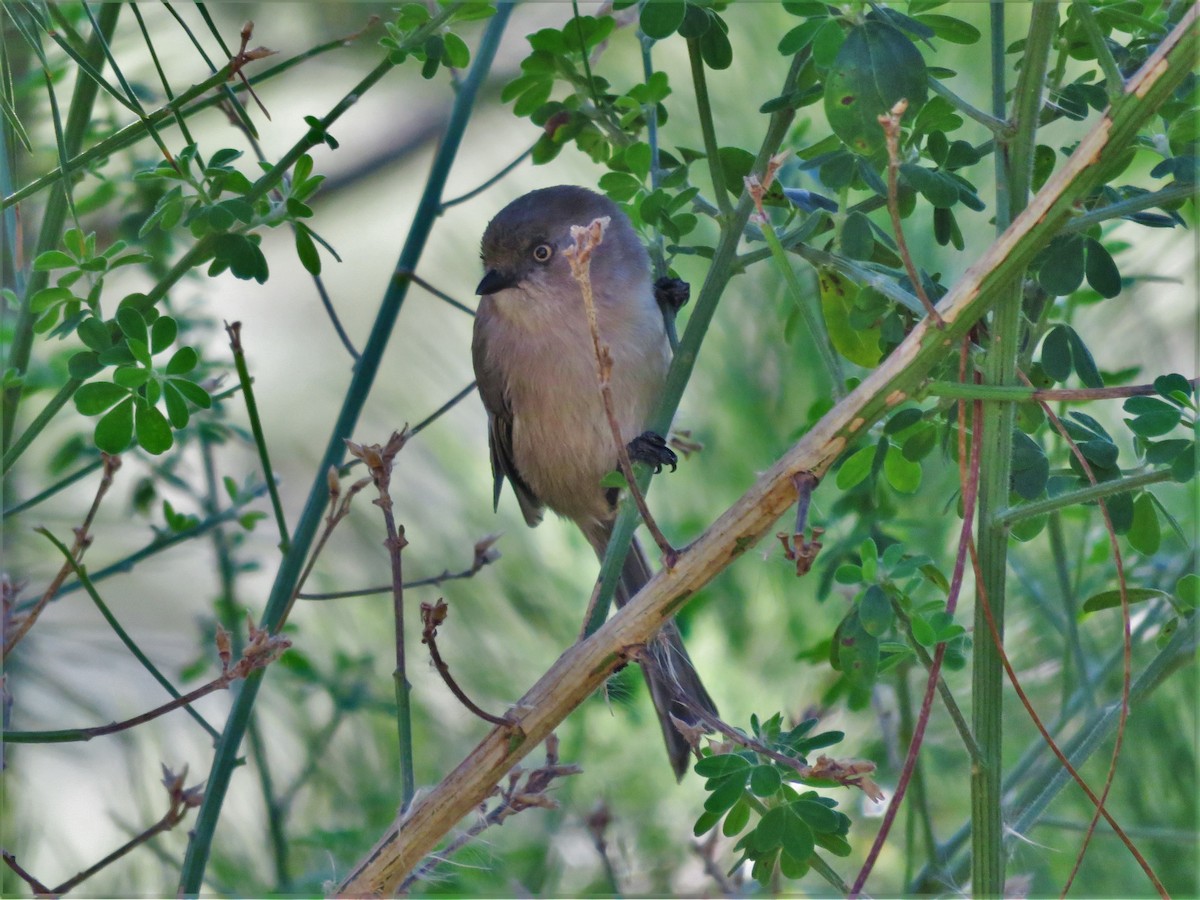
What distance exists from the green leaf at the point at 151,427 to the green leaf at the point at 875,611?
70 cm

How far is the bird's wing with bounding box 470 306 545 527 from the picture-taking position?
2344mm

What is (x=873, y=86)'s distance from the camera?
1.03 metres

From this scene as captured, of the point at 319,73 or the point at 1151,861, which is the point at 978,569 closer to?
the point at 1151,861

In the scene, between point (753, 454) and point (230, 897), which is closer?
point (230, 897)

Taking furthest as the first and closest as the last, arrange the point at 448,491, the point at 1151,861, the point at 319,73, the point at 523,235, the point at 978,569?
the point at 319,73, the point at 448,491, the point at 523,235, the point at 1151,861, the point at 978,569

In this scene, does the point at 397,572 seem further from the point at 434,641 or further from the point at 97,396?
the point at 97,396

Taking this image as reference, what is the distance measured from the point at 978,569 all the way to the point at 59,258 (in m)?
0.92

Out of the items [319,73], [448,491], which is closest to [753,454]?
[448,491]

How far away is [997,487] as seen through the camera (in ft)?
3.49

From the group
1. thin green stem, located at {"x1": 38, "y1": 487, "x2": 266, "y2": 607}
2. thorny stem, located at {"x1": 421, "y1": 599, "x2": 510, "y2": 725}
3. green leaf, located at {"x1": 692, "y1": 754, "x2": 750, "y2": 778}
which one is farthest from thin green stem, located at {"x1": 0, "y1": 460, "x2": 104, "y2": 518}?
green leaf, located at {"x1": 692, "y1": 754, "x2": 750, "y2": 778}

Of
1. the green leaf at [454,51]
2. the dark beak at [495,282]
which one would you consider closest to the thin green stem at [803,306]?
the green leaf at [454,51]

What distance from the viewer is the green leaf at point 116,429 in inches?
46.8

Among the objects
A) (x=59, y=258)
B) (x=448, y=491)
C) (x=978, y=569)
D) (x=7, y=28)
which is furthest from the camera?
(x=448, y=491)

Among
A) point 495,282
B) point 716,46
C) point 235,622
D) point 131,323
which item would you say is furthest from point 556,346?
point 131,323
